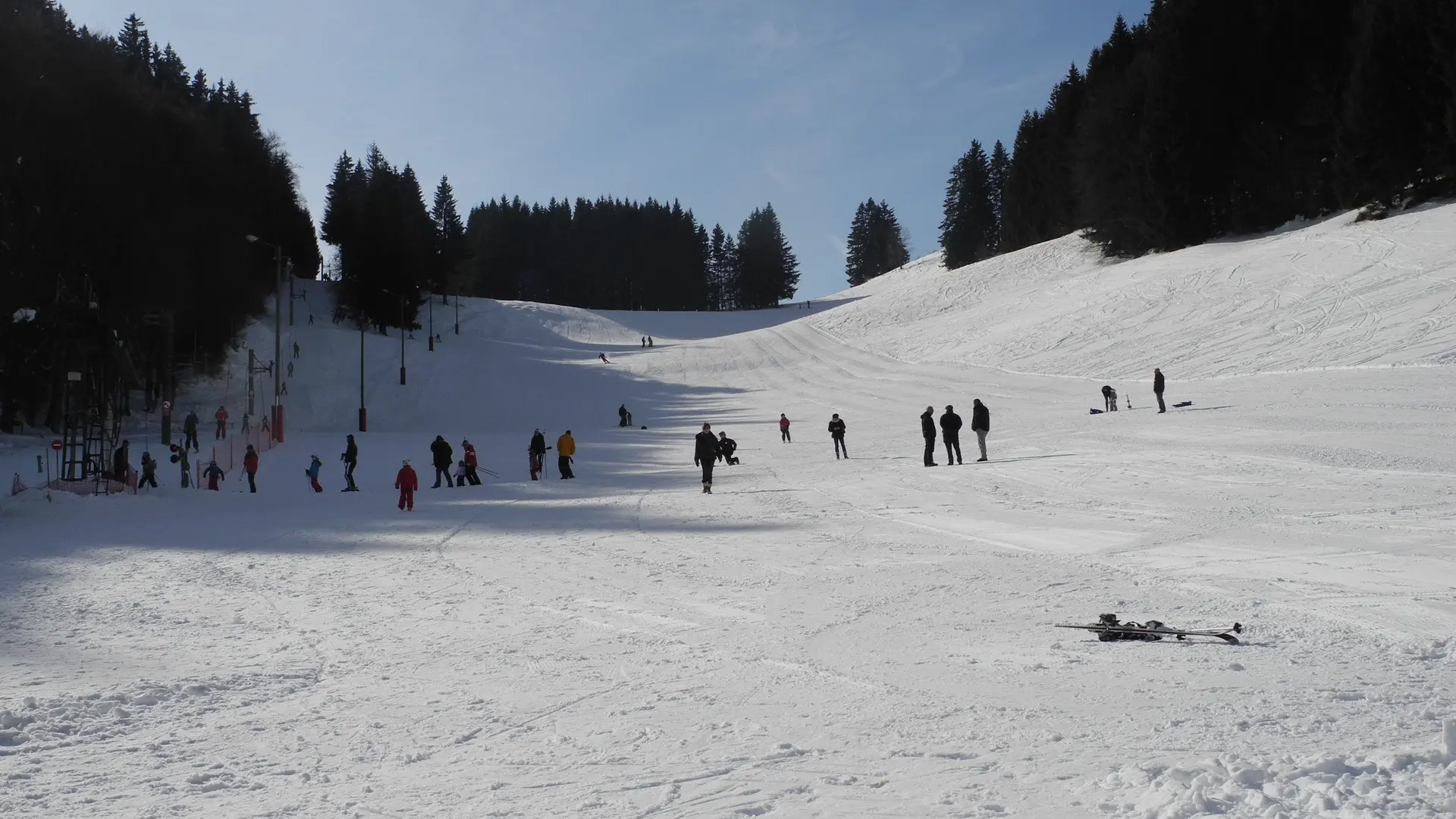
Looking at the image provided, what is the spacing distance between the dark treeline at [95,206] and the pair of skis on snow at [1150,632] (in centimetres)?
2844

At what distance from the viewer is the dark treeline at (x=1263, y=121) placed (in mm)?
50406

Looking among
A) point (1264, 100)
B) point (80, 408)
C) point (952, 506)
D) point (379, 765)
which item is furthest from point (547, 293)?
point (379, 765)

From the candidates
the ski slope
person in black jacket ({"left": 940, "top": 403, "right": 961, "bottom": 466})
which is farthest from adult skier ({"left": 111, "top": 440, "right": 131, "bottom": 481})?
person in black jacket ({"left": 940, "top": 403, "right": 961, "bottom": 466})

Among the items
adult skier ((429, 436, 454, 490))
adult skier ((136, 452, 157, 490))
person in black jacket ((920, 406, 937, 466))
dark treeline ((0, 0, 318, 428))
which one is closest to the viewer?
person in black jacket ((920, 406, 937, 466))

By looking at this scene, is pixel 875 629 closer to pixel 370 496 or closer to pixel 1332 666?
pixel 1332 666

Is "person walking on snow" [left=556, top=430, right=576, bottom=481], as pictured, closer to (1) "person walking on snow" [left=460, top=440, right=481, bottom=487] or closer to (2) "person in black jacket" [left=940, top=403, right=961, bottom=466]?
(1) "person walking on snow" [left=460, top=440, right=481, bottom=487]

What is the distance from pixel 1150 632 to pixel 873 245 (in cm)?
14044

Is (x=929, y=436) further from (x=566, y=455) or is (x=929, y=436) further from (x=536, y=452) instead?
(x=536, y=452)

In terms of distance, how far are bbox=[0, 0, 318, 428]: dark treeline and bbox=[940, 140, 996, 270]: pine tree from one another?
79.0 m

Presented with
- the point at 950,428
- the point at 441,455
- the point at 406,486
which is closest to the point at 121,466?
the point at 441,455

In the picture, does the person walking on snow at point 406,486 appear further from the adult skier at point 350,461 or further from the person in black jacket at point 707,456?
the person in black jacket at point 707,456

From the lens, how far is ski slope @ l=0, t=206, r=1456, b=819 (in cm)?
473

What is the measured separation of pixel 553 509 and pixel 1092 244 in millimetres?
62432

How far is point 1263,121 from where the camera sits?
208ft
